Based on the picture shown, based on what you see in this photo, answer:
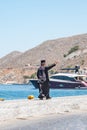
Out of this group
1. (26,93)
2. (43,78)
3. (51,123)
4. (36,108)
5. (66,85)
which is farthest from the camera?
(66,85)

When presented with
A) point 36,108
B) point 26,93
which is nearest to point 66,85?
point 26,93

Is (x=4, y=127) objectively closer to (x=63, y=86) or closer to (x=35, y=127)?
(x=35, y=127)

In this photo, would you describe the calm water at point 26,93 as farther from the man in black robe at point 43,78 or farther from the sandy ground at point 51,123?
the sandy ground at point 51,123

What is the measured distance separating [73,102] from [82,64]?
110 m

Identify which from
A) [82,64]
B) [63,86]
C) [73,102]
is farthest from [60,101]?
[82,64]

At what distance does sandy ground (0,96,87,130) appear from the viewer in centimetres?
1728

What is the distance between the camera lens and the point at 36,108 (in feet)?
61.7

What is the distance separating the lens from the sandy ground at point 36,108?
56.7ft

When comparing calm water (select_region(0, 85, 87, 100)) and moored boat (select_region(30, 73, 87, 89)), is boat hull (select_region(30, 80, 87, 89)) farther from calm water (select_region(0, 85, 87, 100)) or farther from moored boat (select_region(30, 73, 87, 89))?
calm water (select_region(0, 85, 87, 100))

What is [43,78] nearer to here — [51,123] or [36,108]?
[36,108]

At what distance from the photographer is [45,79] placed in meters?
20.2

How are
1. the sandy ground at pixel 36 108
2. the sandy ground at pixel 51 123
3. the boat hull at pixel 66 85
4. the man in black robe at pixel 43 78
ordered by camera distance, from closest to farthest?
the sandy ground at pixel 51 123 < the sandy ground at pixel 36 108 < the man in black robe at pixel 43 78 < the boat hull at pixel 66 85

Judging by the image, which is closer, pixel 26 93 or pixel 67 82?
pixel 26 93

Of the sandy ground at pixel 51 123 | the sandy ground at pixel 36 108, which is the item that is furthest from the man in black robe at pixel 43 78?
the sandy ground at pixel 51 123
